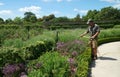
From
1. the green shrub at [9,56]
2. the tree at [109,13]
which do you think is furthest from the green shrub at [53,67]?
the tree at [109,13]

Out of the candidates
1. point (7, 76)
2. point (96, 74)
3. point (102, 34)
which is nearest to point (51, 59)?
point (7, 76)

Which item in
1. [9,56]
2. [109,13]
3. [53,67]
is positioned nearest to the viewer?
[53,67]

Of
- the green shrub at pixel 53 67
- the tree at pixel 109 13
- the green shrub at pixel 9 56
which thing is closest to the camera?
the green shrub at pixel 53 67

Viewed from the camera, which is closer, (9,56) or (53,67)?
(53,67)

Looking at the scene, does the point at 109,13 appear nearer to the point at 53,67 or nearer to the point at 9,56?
the point at 9,56

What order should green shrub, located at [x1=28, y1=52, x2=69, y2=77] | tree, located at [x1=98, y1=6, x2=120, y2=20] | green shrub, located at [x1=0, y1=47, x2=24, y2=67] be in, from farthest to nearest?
tree, located at [x1=98, y1=6, x2=120, y2=20] → green shrub, located at [x1=0, y1=47, x2=24, y2=67] → green shrub, located at [x1=28, y1=52, x2=69, y2=77]

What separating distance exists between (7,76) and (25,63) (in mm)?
1329

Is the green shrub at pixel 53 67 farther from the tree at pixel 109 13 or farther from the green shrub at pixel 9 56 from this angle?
the tree at pixel 109 13

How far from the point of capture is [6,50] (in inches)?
378

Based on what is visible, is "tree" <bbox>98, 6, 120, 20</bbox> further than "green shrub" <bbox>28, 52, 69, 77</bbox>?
Yes

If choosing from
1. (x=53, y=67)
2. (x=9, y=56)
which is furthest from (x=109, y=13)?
(x=53, y=67)

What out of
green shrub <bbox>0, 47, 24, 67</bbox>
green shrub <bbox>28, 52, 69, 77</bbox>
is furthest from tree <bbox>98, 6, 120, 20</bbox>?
green shrub <bbox>28, 52, 69, 77</bbox>

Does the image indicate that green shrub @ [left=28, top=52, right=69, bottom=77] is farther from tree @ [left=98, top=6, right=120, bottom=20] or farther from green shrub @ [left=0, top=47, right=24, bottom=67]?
tree @ [left=98, top=6, right=120, bottom=20]

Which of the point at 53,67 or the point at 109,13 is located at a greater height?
the point at 109,13
